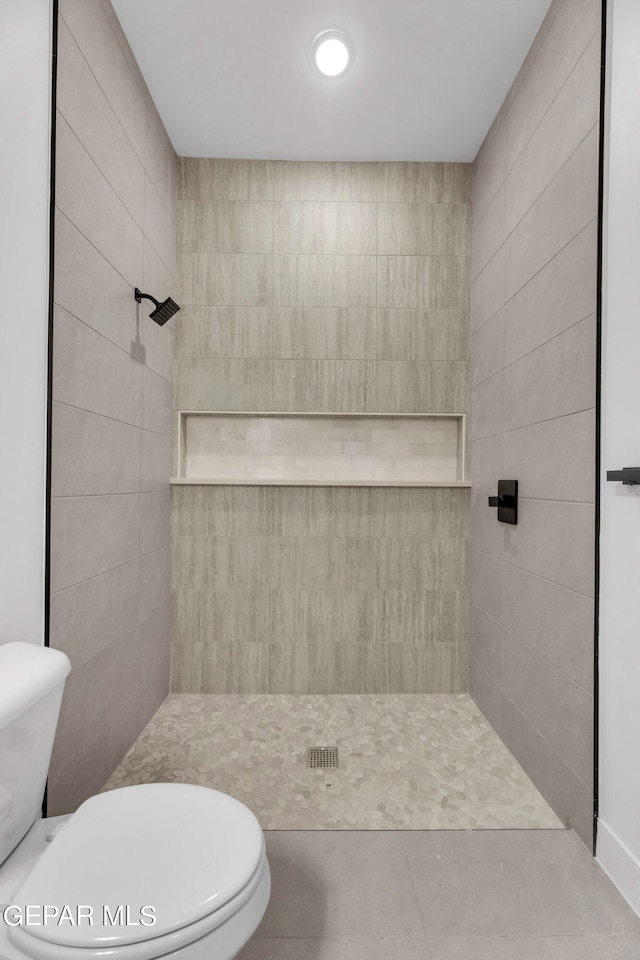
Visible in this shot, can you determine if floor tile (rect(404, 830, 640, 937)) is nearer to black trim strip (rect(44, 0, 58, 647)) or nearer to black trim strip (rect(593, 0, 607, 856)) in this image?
black trim strip (rect(593, 0, 607, 856))

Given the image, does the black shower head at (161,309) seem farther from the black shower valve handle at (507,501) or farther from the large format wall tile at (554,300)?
the black shower valve handle at (507,501)

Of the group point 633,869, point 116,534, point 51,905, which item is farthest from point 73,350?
point 633,869

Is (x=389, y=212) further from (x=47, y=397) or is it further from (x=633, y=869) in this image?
(x=633, y=869)

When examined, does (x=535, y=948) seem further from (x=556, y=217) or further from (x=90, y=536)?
(x=556, y=217)

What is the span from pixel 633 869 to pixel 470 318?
2102 millimetres

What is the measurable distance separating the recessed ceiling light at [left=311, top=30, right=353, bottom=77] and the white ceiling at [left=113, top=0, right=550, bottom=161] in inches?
1.0

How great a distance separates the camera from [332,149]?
7.53ft

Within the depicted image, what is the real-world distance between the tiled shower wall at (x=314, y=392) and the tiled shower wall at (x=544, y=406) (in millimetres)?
237

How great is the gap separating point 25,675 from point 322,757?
4.07ft

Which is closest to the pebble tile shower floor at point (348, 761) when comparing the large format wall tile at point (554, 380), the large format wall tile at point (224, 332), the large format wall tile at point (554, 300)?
the large format wall tile at point (554, 380)

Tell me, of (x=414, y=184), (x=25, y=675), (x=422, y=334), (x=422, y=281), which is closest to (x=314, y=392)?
(x=422, y=334)

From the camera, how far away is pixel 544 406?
1647 mm

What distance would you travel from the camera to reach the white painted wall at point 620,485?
3.96 feet

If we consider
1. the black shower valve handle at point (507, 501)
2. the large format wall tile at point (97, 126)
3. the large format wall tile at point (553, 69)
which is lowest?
the black shower valve handle at point (507, 501)
